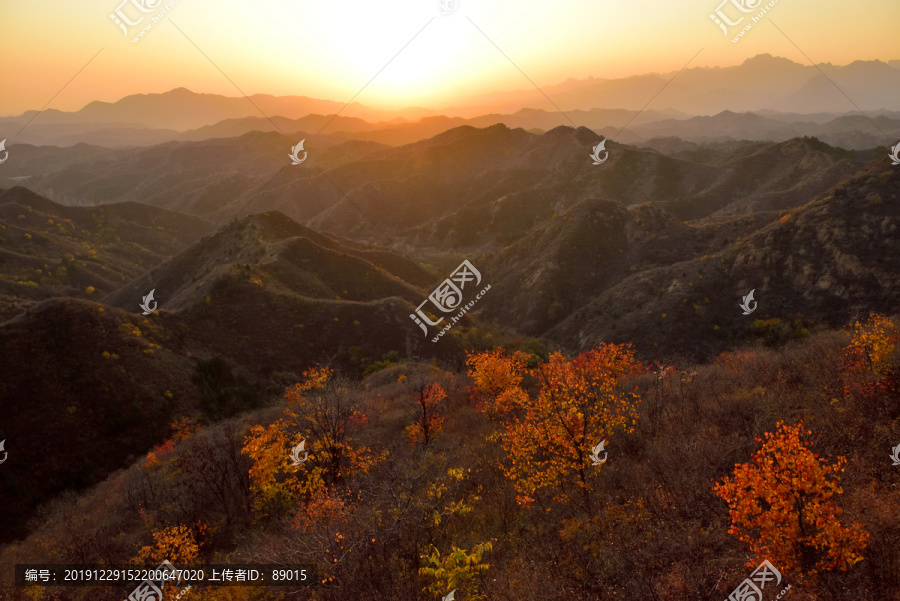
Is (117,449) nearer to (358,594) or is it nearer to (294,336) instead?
(294,336)

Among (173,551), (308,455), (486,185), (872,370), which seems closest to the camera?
(872,370)

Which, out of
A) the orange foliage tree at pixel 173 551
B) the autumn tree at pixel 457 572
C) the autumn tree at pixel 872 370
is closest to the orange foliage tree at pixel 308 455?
the orange foliage tree at pixel 173 551

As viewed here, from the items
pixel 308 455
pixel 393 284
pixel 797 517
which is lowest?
pixel 797 517

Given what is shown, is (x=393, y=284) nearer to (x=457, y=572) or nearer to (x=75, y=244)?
(x=457, y=572)

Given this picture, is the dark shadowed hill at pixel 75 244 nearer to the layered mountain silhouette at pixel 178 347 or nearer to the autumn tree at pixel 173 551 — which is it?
the layered mountain silhouette at pixel 178 347

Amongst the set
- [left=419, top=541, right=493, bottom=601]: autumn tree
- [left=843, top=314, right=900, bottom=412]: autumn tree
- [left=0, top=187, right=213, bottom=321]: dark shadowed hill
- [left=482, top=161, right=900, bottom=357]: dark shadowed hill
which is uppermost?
[left=0, top=187, right=213, bottom=321]: dark shadowed hill

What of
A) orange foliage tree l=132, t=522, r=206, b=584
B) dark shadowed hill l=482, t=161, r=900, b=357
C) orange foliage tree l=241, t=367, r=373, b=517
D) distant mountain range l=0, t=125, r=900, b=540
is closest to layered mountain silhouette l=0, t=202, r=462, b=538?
distant mountain range l=0, t=125, r=900, b=540

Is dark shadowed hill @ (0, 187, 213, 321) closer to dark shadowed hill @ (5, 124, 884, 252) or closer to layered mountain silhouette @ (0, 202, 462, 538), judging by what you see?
layered mountain silhouette @ (0, 202, 462, 538)

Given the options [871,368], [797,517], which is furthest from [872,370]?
[797,517]

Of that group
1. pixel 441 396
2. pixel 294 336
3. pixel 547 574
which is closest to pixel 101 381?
pixel 294 336
